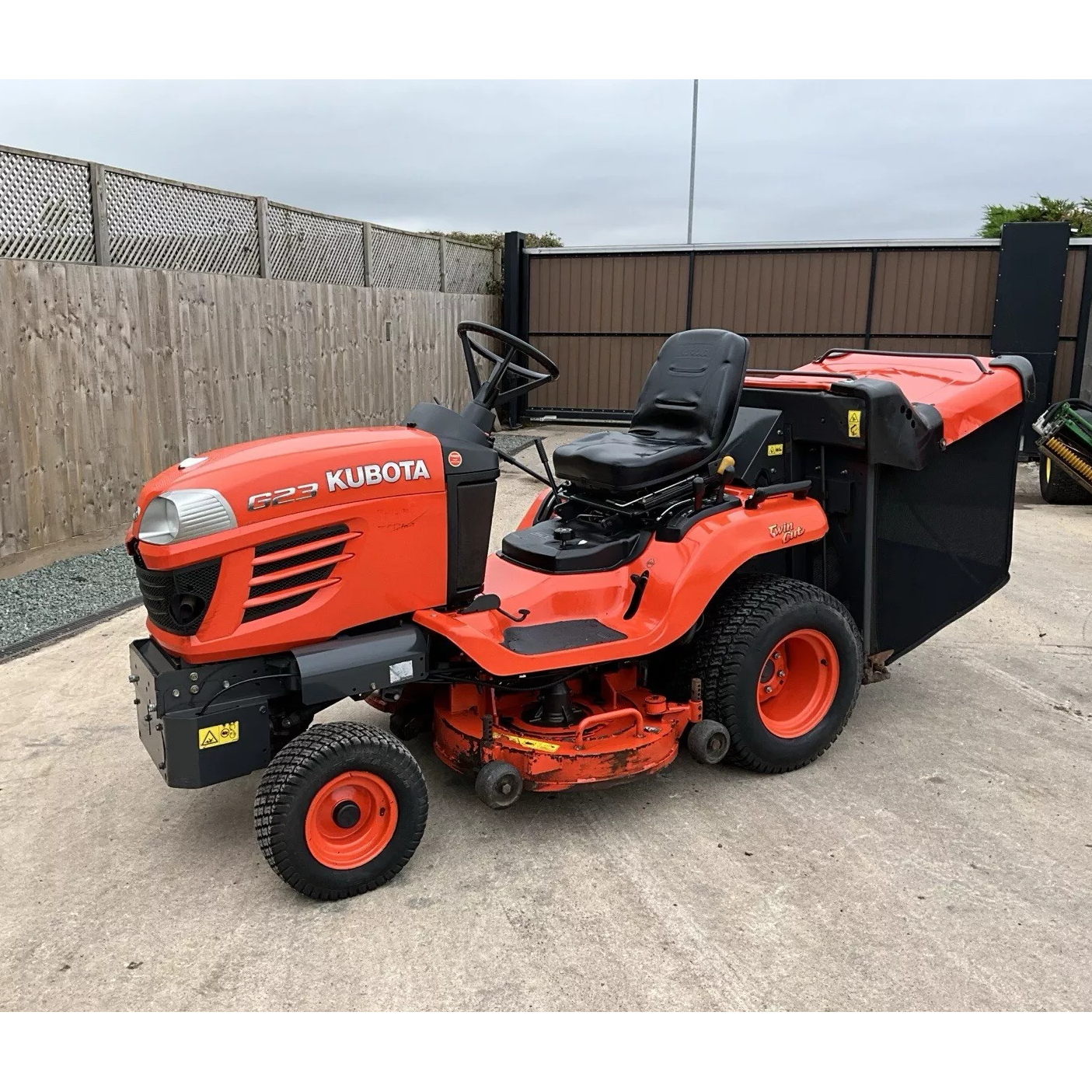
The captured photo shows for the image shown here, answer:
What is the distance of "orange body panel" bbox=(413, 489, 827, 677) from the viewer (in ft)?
10.8

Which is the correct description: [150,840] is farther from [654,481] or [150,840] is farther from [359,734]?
[654,481]

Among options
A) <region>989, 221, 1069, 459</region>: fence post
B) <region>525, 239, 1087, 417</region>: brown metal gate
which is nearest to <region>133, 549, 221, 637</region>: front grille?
<region>525, 239, 1087, 417</region>: brown metal gate

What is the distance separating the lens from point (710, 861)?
10.0 feet

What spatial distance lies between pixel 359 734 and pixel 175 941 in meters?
0.72

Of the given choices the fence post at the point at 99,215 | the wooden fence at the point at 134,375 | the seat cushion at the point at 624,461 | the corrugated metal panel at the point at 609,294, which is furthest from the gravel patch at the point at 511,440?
the seat cushion at the point at 624,461

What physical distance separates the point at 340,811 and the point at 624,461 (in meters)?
1.66

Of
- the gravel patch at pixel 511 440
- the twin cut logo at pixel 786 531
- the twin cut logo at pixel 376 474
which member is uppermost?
the twin cut logo at pixel 376 474

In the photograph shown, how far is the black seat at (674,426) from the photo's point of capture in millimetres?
3721

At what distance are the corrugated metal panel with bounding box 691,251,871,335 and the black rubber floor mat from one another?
34.8ft

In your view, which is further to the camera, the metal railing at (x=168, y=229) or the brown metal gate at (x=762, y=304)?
the brown metal gate at (x=762, y=304)

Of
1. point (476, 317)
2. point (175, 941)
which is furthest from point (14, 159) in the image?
point (476, 317)

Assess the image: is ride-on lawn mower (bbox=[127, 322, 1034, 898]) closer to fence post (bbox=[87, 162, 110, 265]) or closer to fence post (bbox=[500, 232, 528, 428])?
fence post (bbox=[87, 162, 110, 265])

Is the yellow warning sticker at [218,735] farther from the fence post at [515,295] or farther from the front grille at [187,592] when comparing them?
the fence post at [515,295]

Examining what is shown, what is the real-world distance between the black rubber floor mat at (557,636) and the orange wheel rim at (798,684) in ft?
2.27
